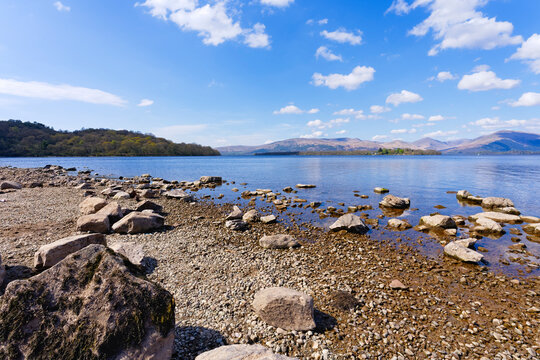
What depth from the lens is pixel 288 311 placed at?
22.5 ft

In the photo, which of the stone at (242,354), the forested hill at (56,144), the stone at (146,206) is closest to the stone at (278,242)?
the stone at (242,354)

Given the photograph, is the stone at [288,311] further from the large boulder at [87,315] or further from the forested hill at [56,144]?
the forested hill at [56,144]

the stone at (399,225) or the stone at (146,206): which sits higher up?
the stone at (146,206)

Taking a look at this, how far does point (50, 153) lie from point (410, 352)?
222031 mm

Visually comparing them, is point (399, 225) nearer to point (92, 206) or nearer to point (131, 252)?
point (131, 252)

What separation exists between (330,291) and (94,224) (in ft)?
47.9

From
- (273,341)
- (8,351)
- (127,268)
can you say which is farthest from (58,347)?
(273,341)

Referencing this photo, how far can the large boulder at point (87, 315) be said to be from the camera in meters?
4.45

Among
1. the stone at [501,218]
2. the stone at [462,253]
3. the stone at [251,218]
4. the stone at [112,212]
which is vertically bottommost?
the stone at [501,218]

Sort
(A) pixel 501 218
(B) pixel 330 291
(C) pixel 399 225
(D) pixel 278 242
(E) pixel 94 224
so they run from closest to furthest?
(B) pixel 330 291, (D) pixel 278 242, (E) pixel 94 224, (C) pixel 399 225, (A) pixel 501 218

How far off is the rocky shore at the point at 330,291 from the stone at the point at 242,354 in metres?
0.06

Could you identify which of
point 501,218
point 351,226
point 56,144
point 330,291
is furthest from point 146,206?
point 56,144

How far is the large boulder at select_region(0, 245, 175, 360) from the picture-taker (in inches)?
175

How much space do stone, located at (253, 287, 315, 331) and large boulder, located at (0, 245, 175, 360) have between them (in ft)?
9.18
